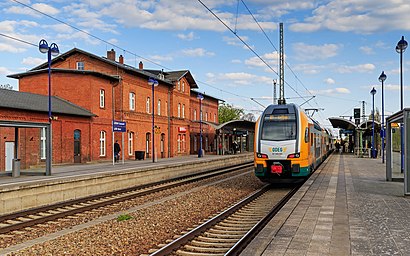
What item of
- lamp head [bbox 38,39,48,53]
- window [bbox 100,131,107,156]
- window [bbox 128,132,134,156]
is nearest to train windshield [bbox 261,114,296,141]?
lamp head [bbox 38,39,48,53]

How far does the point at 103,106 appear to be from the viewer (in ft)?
120

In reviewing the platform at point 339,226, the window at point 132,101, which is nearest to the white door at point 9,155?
the window at point 132,101

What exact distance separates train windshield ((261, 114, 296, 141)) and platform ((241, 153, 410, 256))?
257cm

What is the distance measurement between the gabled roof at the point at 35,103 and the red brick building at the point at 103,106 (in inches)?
13.2

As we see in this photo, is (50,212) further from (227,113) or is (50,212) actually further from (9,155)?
(227,113)

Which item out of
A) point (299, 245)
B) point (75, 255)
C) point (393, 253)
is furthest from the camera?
point (75, 255)

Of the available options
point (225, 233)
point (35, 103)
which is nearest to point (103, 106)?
point (35, 103)

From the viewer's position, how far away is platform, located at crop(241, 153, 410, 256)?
23.5 feet

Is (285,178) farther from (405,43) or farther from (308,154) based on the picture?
(405,43)

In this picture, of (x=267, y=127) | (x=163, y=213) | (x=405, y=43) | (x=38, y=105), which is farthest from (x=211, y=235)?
(x=38, y=105)

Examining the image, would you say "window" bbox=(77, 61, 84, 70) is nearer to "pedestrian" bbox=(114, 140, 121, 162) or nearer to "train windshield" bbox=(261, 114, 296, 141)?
"pedestrian" bbox=(114, 140, 121, 162)

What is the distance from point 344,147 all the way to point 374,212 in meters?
59.6

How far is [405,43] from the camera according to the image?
1992cm

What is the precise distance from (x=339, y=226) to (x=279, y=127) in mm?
8238
